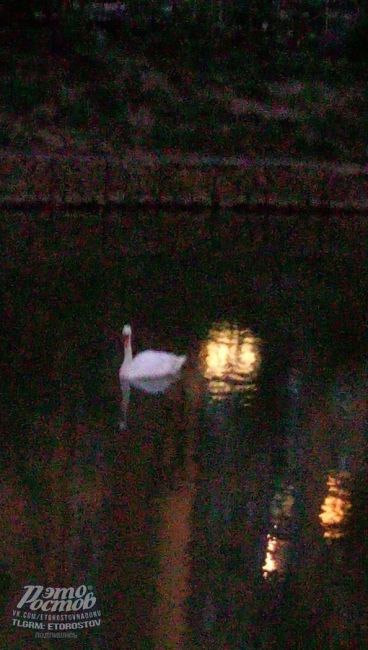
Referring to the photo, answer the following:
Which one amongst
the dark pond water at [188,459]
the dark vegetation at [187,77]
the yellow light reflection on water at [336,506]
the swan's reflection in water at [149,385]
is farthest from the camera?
the dark vegetation at [187,77]

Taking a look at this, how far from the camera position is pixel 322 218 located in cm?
1186

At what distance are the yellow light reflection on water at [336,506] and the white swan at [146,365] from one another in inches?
61.6

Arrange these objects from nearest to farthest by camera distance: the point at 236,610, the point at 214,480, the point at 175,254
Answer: the point at 236,610, the point at 214,480, the point at 175,254

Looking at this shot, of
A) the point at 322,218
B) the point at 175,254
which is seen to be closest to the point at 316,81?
the point at 322,218

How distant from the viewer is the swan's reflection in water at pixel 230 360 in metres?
5.64

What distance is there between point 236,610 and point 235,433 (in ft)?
5.39

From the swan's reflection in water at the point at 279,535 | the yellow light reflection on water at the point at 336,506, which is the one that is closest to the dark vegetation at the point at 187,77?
the yellow light reflection on water at the point at 336,506

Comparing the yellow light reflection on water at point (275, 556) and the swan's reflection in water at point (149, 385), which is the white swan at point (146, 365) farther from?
the yellow light reflection on water at point (275, 556)

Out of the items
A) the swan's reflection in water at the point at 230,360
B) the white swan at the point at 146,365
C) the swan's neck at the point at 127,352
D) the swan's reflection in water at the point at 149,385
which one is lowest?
the swan's reflection in water at the point at 230,360

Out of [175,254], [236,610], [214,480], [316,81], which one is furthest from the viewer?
[316,81]

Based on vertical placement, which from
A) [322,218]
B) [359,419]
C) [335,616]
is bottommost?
[322,218]

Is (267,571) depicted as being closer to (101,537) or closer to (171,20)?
(101,537)

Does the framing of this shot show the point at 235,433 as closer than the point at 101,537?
No

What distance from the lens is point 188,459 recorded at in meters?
4.63
